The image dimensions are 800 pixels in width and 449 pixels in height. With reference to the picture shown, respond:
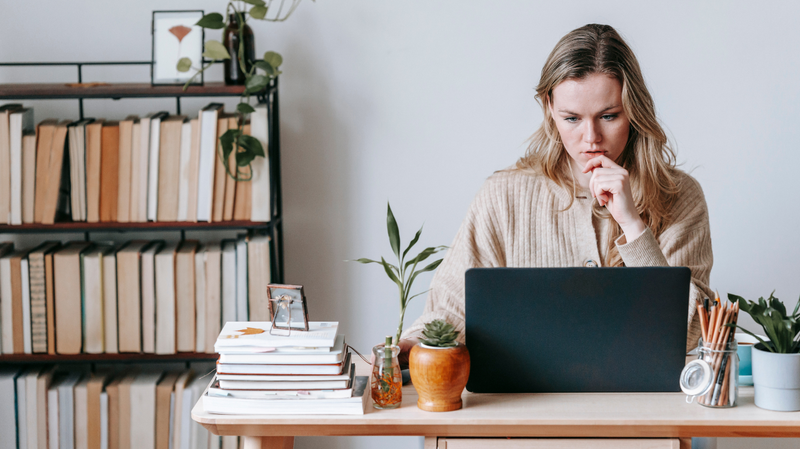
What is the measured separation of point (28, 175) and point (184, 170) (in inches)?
18.2

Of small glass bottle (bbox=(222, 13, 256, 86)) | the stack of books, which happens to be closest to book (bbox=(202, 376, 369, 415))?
the stack of books

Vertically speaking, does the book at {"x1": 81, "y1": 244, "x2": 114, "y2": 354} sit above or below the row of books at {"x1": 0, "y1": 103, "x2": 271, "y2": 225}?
below

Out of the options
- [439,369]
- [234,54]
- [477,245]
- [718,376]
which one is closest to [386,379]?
[439,369]

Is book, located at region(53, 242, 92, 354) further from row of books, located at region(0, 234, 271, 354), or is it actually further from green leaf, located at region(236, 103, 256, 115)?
green leaf, located at region(236, 103, 256, 115)

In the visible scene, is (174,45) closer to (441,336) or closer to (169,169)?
(169,169)

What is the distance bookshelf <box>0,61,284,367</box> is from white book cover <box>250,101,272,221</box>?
0.02 meters

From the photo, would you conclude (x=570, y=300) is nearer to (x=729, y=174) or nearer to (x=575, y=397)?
(x=575, y=397)

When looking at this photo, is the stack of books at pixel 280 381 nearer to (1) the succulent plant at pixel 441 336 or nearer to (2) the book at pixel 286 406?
(2) the book at pixel 286 406

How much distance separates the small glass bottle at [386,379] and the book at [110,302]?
1291 mm

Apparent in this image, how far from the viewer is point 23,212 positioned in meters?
2.02

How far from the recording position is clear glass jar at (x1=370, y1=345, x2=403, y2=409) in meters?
1.08

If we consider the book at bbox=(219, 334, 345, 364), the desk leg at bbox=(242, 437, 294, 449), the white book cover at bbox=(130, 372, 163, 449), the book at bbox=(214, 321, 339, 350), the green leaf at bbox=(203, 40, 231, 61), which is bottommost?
the white book cover at bbox=(130, 372, 163, 449)

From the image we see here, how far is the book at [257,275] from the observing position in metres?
2.07

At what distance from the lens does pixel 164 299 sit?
2.07m
